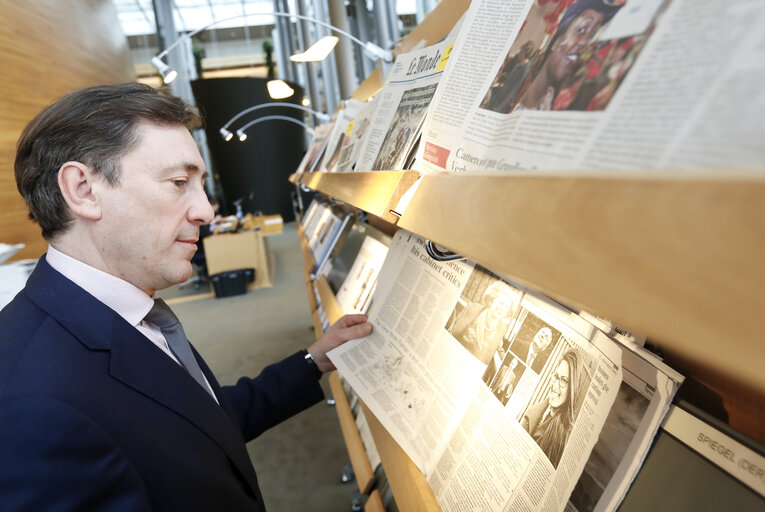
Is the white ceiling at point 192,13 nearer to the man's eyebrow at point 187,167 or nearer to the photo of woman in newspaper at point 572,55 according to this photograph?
the man's eyebrow at point 187,167

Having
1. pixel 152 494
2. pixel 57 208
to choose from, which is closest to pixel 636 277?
pixel 152 494

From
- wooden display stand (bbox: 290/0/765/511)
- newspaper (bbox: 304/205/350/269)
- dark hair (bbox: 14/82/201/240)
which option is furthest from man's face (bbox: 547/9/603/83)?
newspaper (bbox: 304/205/350/269)

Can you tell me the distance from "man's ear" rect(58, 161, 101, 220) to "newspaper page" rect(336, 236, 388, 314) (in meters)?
0.90

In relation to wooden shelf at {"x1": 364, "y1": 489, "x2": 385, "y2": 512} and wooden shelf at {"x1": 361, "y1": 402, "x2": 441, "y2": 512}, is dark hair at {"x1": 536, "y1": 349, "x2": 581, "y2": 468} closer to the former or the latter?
wooden shelf at {"x1": 361, "y1": 402, "x2": 441, "y2": 512}

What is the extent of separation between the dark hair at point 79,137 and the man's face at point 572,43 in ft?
2.87

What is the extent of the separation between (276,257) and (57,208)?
8.26m

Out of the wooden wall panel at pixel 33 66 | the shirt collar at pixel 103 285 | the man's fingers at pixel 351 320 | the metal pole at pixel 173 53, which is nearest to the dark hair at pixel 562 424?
the man's fingers at pixel 351 320

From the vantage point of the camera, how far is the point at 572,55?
18.8 inches

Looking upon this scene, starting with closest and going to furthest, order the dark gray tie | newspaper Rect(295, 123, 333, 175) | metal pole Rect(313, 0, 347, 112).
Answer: the dark gray tie
newspaper Rect(295, 123, 333, 175)
metal pole Rect(313, 0, 347, 112)

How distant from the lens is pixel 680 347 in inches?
9.0

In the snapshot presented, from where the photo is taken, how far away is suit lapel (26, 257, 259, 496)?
90cm

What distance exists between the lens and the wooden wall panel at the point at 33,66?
3.87 m

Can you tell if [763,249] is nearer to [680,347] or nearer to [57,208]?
[680,347]

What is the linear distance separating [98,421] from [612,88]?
35.3 inches
